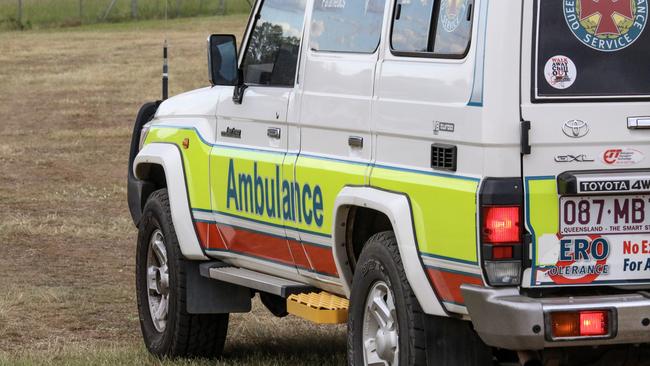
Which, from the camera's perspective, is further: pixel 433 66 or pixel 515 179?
pixel 433 66

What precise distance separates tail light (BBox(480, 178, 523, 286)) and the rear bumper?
0.07 m

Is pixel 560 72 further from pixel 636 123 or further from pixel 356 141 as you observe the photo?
pixel 356 141

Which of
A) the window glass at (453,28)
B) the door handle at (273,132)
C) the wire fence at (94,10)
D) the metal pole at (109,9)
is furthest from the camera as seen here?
the metal pole at (109,9)

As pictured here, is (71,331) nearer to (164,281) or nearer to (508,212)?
(164,281)

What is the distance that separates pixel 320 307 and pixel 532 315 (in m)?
1.88

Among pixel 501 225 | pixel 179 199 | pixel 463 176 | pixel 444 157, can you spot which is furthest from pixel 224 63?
pixel 501 225

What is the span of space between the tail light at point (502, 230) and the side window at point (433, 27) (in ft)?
1.90

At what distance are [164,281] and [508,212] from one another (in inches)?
139

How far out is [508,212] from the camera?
5.88 m

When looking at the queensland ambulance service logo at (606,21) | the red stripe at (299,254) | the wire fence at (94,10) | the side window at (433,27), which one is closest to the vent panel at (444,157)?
the side window at (433,27)

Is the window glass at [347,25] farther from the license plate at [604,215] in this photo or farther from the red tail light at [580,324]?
the red tail light at [580,324]

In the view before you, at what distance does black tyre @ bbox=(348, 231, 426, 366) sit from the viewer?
20.9 feet

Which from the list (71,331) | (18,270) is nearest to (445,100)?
(71,331)

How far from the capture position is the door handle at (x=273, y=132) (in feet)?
25.1
